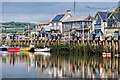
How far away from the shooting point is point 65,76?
43.5 meters

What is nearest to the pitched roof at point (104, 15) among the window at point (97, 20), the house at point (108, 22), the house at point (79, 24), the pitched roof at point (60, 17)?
the house at point (108, 22)

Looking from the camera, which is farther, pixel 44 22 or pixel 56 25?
pixel 44 22

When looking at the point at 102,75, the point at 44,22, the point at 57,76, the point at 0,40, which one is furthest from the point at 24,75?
the point at 44,22

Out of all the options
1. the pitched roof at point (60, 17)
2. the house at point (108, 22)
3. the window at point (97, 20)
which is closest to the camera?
the house at point (108, 22)

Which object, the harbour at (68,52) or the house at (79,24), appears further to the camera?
the house at (79,24)

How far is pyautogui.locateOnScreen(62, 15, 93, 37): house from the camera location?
103 m

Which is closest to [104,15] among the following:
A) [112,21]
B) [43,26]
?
[112,21]

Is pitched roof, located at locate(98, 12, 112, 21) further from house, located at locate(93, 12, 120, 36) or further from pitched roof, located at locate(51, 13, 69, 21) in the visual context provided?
pitched roof, located at locate(51, 13, 69, 21)

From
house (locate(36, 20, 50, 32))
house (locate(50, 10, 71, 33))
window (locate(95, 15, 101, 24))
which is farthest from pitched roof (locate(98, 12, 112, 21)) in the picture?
house (locate(36, 20, 50, 32))

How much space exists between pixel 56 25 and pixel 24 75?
7427 centimetres

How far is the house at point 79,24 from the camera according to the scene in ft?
337

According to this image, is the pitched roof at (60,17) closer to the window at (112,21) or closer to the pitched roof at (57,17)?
the pitched roof at (57,17)

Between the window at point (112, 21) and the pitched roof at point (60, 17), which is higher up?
the pitched roof at point (60, 17)

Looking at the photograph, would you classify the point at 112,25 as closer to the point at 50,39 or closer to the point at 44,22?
the point at 50,39
